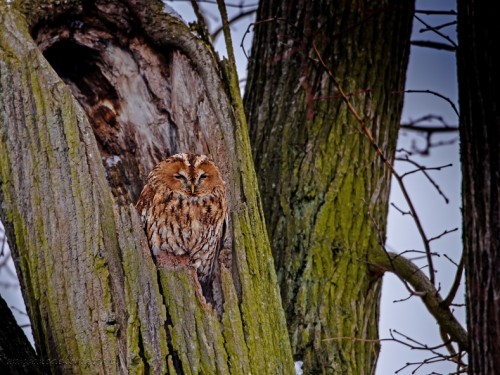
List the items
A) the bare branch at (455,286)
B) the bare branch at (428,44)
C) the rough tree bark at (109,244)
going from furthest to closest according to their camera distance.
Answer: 1. the bare branch at (428,44)
2. the bare branch at (455,286)
3. the rough tree bark at (109,244)

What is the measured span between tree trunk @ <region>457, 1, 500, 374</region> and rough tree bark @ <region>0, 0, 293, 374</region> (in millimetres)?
704

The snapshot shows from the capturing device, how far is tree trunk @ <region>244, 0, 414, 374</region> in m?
3.21

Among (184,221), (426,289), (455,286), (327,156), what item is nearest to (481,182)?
(455,286)

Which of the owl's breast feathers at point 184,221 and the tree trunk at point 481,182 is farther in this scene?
the owl's breast feathers at point 184,221

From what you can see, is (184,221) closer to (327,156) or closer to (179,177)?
(179,177)

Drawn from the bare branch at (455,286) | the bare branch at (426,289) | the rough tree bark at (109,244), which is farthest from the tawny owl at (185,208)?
the bare branch at (455,286)

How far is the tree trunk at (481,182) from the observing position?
202cm

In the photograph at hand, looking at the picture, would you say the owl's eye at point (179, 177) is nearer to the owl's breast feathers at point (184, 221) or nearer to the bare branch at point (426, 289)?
the owl's breast feathers at point (184, 221)

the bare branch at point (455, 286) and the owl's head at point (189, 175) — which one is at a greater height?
the owl's head at point (189, 175)

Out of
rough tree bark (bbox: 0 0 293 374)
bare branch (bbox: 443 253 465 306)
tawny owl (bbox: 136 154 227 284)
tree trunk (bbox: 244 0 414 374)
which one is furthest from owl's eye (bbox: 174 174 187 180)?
bare branch (bbox: 443 253 465 306)

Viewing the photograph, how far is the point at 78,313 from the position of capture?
7.54 feet

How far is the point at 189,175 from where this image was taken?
10.4ft

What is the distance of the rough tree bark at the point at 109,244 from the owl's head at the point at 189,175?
0.15 meters

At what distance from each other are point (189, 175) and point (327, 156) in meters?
0.73
